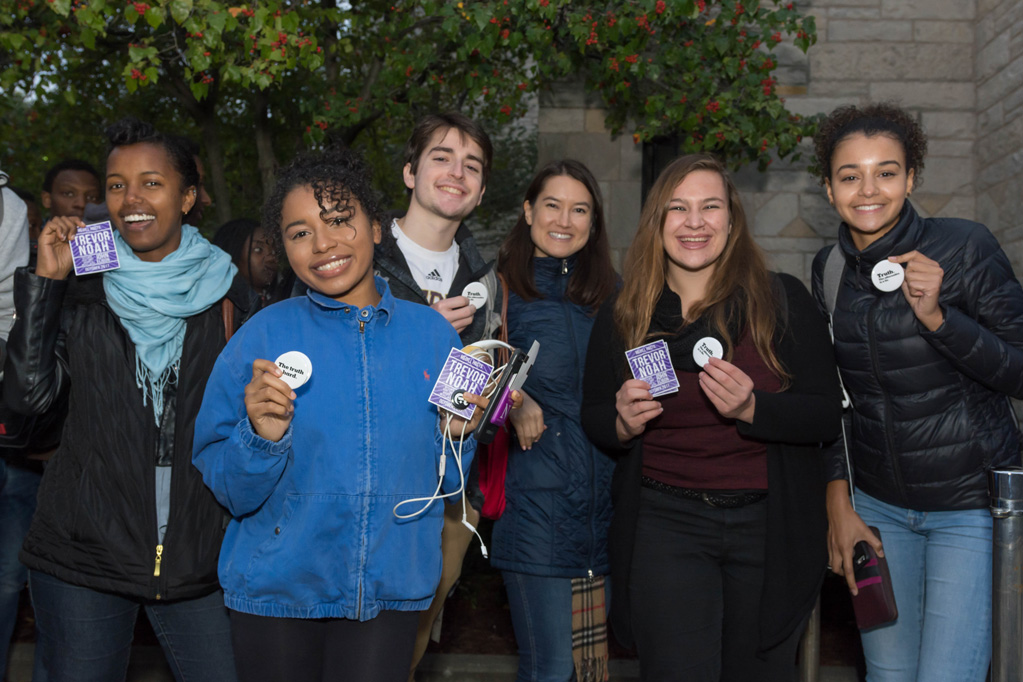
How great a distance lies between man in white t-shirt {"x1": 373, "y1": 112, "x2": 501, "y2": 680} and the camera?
3.35 m

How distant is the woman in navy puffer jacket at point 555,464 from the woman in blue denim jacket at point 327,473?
897 mm

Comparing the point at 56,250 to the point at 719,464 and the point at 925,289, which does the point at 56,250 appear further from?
the point at 925,289

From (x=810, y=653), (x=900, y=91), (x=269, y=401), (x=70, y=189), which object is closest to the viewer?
(x=269, y=401)

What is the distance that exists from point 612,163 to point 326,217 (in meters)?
6.10

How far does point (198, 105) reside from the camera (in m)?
7.19

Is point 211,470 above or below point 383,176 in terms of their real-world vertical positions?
below

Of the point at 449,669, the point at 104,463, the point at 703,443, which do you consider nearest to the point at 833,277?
the point at 703,443

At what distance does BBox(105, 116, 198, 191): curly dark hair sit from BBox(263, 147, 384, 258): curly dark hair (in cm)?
45

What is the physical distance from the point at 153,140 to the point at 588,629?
95.6 inches

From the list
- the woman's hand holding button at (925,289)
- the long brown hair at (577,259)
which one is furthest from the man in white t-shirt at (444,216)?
the woman's hand holding button at (925,289)

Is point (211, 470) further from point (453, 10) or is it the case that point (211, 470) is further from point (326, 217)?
point (453, 10)

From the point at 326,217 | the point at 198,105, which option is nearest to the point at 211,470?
the point at 326,217

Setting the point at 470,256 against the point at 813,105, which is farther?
the point at 813,105

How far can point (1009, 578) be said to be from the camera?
109 inches
